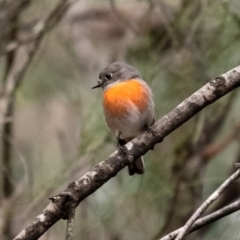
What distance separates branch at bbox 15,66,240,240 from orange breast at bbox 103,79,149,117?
641 mm

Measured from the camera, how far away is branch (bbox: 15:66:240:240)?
1.45 metres

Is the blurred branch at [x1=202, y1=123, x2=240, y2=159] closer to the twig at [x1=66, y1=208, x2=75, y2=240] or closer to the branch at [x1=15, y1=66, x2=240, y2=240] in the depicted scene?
the branch at [x1=15, y1=66, x2=240, y2=240]

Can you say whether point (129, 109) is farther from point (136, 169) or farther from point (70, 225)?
point (70, 225)

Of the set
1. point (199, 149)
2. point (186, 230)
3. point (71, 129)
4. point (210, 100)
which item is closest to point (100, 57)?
point (71, 129)

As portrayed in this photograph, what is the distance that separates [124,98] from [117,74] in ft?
0.81

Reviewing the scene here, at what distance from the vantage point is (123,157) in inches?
61.9

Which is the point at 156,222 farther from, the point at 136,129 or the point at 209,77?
the point at 136,129

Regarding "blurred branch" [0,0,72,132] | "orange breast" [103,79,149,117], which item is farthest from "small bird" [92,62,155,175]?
"blurred branch" [0,0,72,132]

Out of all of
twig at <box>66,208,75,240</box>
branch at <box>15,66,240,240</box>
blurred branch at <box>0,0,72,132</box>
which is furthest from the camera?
blurred branch at <box>0,0,72,132</box>

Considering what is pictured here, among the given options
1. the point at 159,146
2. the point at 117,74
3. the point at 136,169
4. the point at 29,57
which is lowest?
the point at 159,146

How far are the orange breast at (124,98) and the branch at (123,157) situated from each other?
64 centimetres

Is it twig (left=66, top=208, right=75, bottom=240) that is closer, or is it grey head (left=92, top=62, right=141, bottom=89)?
twig (left=66, top=208, right=75, bottom=240)

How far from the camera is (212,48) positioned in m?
3.28

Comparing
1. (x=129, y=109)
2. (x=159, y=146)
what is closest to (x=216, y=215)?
Answer: (x=129, y=109)
